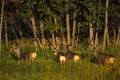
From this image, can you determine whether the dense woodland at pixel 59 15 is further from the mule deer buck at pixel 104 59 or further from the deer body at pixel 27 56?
the mule deer buck at pixel 104 59

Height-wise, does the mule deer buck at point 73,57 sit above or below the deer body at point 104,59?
below

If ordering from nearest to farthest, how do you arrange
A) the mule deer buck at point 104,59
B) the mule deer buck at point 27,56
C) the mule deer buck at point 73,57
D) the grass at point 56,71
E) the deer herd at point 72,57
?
the grass at point 56,71
the mule deer buck at point 104,59
the deer herd at point 72,57
the mule deer buck at point 73,57
the mule deer buck at point 27,56

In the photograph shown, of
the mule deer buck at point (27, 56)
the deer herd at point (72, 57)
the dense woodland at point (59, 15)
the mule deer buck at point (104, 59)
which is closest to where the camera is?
the mule deer buck at point (104, 59)

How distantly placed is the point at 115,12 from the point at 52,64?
12.1 metres

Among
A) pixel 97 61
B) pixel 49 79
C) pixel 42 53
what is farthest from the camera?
pixel 42 53

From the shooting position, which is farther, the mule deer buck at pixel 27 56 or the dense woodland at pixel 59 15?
the dense woodland at pixel 59 15

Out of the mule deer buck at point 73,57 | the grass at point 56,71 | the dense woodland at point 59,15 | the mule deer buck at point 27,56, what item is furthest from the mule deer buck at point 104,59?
the dense woodland at point 59,15

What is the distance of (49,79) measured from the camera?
14.3 m

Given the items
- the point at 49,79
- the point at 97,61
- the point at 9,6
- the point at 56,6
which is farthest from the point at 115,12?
the point at 49,79

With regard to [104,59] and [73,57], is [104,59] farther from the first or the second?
[73,57]

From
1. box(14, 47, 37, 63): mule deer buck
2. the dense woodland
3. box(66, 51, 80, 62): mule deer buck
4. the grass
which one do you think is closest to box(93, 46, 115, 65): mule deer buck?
the grass

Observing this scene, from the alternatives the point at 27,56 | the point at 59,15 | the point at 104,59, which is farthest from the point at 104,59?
the point at 59,15

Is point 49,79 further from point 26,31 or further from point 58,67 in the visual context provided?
point 26,31

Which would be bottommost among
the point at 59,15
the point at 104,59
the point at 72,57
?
the point at 72,57
